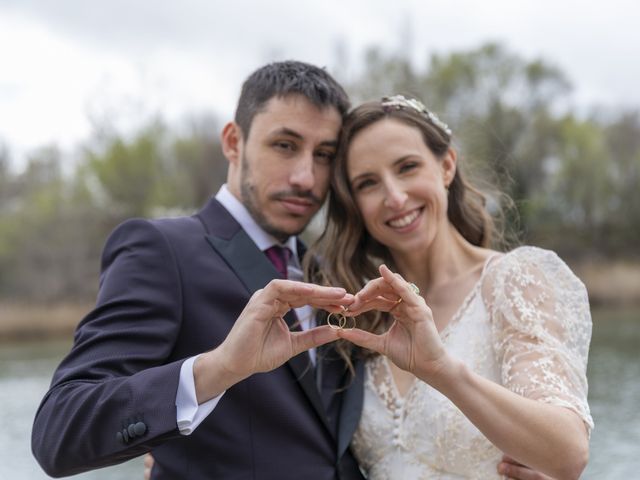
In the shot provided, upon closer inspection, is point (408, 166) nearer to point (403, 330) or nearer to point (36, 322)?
point (403, 330)

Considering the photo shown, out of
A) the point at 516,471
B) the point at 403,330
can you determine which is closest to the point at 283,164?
the point at 403,330

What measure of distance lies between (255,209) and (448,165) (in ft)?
3.35

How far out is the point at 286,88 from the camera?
10.6ft

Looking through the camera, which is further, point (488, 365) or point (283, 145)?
point (283, 145)

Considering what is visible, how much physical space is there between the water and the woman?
23.5 ft

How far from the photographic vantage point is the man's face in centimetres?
319

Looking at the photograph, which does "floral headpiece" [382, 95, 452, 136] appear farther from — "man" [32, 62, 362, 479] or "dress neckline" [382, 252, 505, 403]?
"dress neckline" [382, 252, 505, 403]

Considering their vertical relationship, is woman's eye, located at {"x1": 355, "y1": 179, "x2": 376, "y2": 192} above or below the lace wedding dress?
above

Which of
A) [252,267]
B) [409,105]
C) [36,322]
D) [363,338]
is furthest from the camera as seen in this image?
[36,322]

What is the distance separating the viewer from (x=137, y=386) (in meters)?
2.17

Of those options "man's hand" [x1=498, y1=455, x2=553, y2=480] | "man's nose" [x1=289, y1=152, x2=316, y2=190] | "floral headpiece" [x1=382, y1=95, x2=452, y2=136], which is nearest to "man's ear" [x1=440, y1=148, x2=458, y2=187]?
"floral headpiece" [x1=382, y1=95, x2=452, y2=136]

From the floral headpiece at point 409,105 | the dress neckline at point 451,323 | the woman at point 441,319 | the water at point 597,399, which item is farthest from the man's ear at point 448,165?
the water at point 597,399

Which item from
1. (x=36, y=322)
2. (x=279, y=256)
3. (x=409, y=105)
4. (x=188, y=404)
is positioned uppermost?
(x=409, y=105)

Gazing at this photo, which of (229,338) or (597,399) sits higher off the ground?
(229,338)
